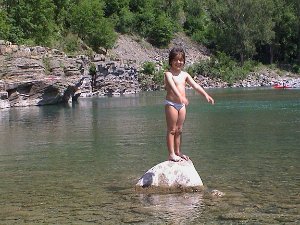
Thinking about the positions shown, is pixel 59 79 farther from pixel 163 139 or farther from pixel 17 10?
pixel 163 139

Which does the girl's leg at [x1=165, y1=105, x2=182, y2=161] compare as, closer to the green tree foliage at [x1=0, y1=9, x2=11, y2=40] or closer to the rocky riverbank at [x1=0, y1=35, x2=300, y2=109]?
the rocky riverbank at [x1=0, y1=35, x2=300, y2=109]

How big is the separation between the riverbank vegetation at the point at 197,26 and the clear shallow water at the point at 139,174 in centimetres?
5903

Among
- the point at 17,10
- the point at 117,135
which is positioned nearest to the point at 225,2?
the point at 17,10

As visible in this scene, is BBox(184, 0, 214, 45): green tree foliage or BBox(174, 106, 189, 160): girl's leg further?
BBox(184, 0, 214, 45): green tree foliage

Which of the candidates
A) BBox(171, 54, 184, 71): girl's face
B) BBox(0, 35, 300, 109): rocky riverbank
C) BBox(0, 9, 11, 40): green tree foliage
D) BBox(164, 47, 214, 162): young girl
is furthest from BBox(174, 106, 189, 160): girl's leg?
BBox(0, 9, 11, 40): green tree foliage

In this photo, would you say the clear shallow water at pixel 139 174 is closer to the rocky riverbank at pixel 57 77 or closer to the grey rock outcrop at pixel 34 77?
the grey rock outcrop at pixel 34 77

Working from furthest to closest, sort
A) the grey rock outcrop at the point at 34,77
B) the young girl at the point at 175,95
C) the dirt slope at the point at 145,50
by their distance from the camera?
the dirt slope at the point at 145,50, the grey rock outcrop at the point at 34,77, the young girl at the point at 175,95

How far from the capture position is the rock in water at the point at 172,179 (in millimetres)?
11516

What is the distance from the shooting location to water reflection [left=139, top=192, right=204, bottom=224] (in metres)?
9.32

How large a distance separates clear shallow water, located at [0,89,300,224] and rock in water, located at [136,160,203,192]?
0.35 m

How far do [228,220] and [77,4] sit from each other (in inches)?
3784

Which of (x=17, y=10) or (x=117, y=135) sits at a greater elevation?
(x=17, y=10)

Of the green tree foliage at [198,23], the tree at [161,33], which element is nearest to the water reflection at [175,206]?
the tree at [161,33]

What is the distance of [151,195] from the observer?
441 inches
